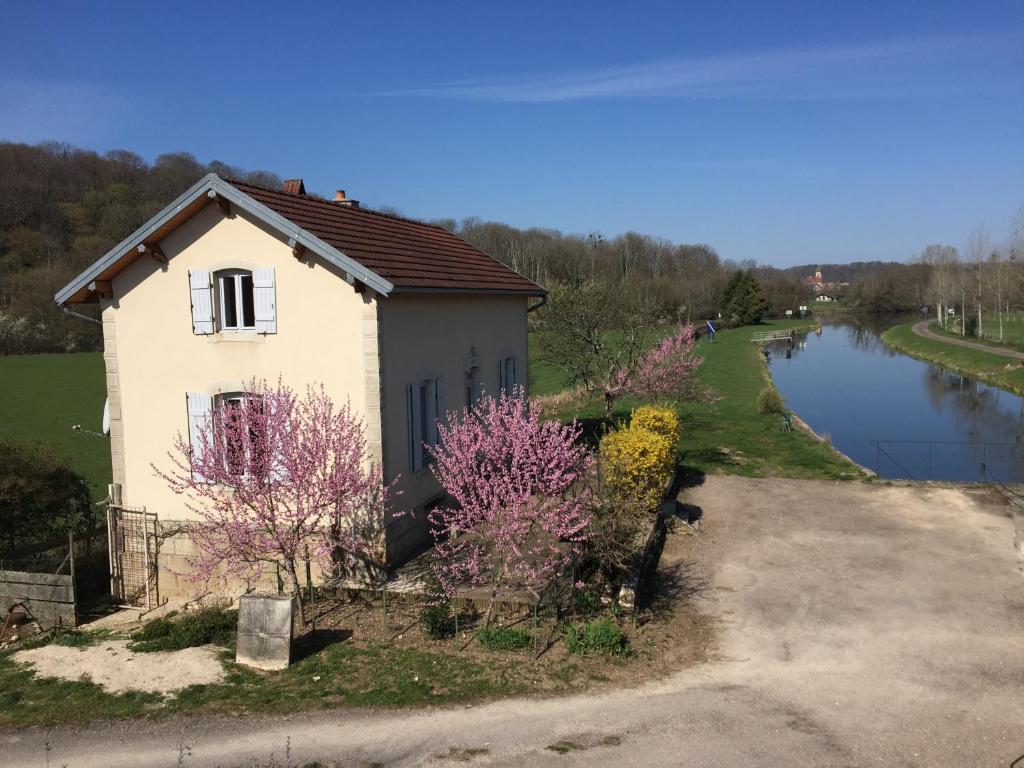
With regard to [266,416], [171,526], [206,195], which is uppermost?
[206,195]

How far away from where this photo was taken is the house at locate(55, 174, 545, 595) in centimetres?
1176

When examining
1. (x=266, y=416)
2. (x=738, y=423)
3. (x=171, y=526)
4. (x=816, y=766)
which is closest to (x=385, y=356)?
(x=266, y=416)

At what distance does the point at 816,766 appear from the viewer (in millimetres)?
7059

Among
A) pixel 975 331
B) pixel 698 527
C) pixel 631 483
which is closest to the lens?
pixel 631 483

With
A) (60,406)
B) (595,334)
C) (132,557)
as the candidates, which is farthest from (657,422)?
(60,406)

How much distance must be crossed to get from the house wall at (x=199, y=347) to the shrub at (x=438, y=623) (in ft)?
9.10

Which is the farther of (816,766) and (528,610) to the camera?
(528,610)

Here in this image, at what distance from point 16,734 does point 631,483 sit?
372 inches

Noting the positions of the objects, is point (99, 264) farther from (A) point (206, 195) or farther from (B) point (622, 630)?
(B) point (622, 630)

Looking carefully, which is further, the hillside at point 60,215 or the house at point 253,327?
the hillside at point 60,215

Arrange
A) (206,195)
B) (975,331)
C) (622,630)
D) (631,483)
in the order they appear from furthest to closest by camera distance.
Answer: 1. (975,331)
2. (631,483)
3. (206,195)
4. (622,630)

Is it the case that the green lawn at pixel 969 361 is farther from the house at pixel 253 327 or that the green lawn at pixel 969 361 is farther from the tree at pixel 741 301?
the house at pixel 253 327

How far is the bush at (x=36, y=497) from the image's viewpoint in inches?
508

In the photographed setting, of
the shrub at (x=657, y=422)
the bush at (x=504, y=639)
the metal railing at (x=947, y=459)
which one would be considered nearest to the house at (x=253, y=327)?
the bush at (x=504, y=639)
